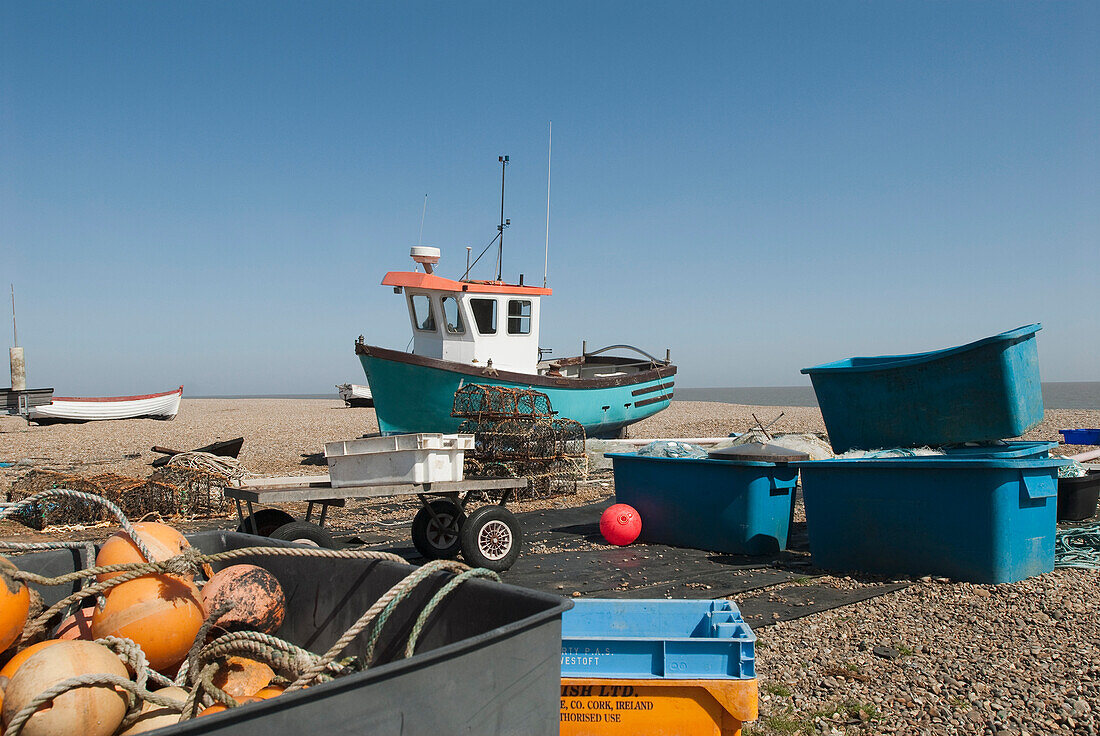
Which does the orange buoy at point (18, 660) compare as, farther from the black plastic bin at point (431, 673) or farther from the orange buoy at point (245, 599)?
the black plastic bin at point (431, 673)

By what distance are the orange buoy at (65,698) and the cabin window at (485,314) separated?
44.0 ft

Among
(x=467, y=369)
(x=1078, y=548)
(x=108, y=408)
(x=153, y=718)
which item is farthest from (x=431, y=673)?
(x=108, y=408)

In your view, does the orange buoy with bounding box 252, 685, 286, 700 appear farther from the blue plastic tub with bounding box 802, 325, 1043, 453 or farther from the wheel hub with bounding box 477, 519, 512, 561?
the blue plastic tub with bounding box 802, 325, 1043, 453

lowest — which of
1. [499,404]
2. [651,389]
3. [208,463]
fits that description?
[208,463]

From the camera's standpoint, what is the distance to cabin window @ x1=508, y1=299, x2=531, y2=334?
605 inches

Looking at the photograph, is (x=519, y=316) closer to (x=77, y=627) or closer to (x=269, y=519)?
(x=269, y=519)

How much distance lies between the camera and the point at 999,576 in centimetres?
529

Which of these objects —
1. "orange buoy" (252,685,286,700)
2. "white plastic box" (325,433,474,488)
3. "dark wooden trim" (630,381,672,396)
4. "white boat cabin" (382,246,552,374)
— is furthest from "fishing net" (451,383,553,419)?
"orange buoy" (252,685,286,700)

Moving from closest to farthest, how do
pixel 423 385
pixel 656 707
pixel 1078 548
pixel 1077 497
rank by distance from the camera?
pixel 656 707, pixel 1078 548, pixel 1077 497, pixel 423 385

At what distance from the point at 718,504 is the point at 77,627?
5495 mm

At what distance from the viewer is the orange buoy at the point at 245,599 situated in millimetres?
2158

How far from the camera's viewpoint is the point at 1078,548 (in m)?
6.26

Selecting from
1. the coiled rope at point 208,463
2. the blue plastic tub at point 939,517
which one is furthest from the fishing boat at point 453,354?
the blue plastic tub at point 939,517

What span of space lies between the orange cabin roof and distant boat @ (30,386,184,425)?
19598mm
